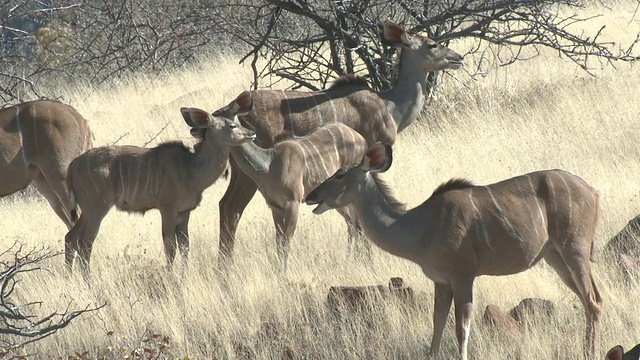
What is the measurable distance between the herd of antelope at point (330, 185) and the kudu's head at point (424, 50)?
0.04ft

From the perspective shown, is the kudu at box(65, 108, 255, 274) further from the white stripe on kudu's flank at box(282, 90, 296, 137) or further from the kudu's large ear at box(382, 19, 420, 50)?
the kudu's large ear at box(382, 19, 420, 50)

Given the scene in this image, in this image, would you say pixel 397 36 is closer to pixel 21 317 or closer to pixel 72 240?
pixel 72 240

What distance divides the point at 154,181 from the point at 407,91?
2.71 meters

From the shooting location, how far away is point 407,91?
998cm

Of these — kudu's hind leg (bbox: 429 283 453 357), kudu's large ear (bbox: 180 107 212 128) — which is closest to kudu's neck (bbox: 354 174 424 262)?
kudu's hind leg (bbox: 429 283 453 357)

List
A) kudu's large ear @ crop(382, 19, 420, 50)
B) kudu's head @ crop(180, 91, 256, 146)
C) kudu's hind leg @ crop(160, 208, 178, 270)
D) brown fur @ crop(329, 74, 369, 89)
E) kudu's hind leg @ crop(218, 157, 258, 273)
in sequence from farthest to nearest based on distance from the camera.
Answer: kudu's large ear @ crop(382, 19, 420, 50) < brown fur @ crop(329, 74, 369, 89) < kudu's hind leg @ crop(218, 157, 258, 273) < kudu's hind leg @ crop(160, 208, 178, 270) < kudu's head @ crop(180, 91, 256, 146)

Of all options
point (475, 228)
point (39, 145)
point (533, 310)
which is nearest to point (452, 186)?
point (475, 228)

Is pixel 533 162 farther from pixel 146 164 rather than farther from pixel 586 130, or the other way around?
pixel 146 164

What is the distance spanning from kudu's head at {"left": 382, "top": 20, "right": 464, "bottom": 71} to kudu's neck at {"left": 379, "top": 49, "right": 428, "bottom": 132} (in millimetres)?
55

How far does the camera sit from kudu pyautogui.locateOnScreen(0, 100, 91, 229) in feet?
30.4

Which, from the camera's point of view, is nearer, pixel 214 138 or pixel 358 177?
pixel 358 177

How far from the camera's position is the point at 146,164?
333 inches

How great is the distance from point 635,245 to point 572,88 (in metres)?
5.79

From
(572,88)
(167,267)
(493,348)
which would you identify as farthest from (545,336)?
(572,88)
